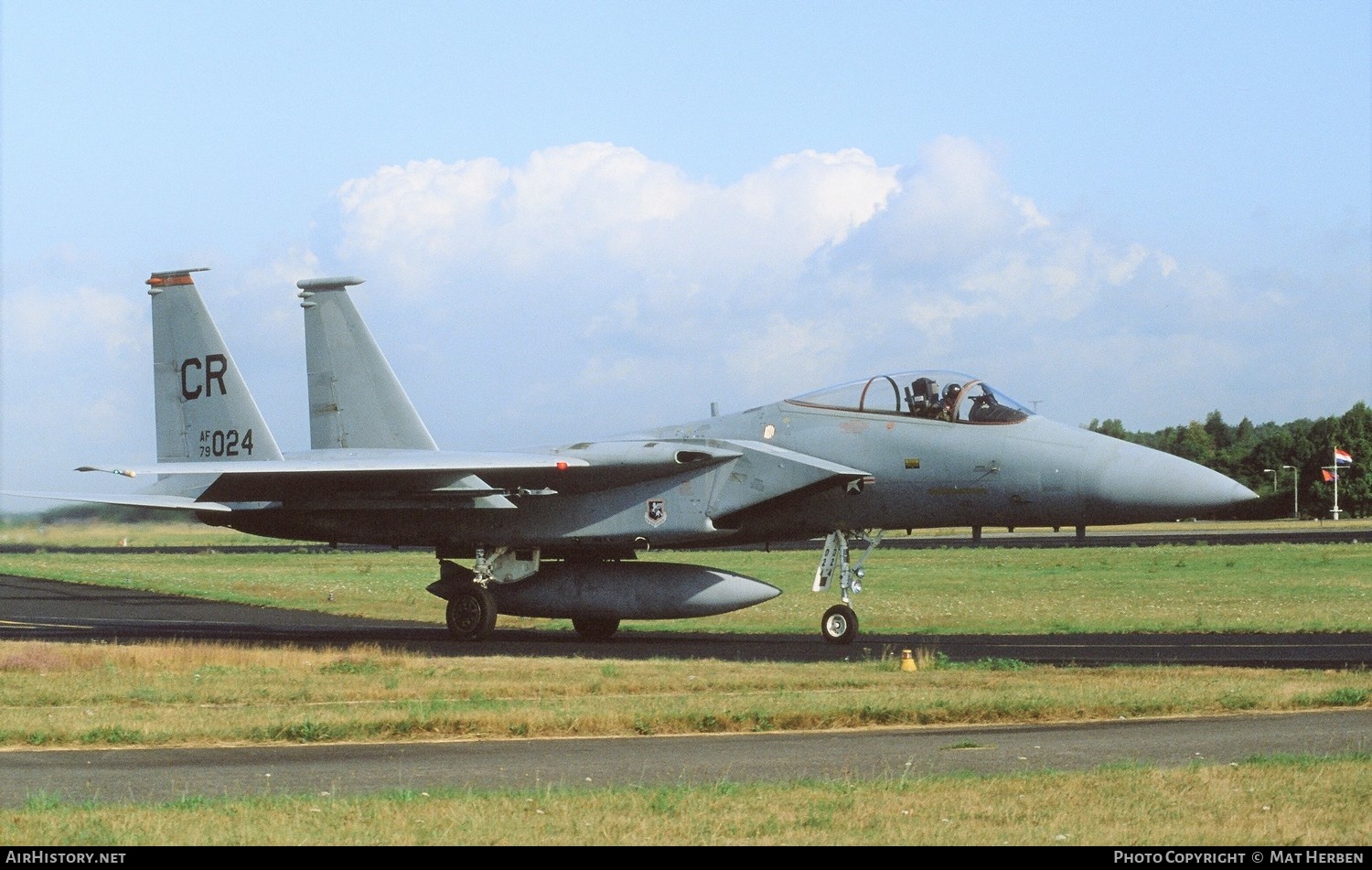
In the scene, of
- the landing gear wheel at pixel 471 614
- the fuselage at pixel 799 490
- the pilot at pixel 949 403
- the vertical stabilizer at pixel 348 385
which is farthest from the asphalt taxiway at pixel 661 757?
the vertical stabilizer at pixel 348 385

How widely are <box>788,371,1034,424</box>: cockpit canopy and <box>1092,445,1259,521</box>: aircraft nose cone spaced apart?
160 cm

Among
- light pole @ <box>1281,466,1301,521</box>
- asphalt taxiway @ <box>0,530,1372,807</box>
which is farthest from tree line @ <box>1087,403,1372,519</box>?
asphalt taxiway @ <box>0,530,1372,807</box>

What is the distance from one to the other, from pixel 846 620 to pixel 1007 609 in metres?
9.98

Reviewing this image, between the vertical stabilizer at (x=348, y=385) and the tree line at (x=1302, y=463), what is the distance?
3397 inches

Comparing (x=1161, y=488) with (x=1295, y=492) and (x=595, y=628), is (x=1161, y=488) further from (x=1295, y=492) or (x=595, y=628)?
(x=1295, y=492)

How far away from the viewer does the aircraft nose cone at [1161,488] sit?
2033 centimetres

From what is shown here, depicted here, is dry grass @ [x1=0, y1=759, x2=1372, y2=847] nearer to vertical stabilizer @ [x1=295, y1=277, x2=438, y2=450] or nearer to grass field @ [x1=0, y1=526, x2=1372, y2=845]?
grass field @ [x1=0, y1=526, x2=1372, y2=845]

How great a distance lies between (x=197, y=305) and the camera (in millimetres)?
27203

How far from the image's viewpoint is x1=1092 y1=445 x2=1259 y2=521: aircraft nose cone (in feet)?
A: 66.7

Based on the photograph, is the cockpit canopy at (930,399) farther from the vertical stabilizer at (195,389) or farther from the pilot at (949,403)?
the vertical stabilizer at (195,389)

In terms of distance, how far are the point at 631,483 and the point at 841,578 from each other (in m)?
3.47

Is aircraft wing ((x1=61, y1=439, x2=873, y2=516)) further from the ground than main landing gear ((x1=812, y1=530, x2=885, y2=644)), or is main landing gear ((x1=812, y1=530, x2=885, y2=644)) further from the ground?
aircraft wing ((x1=61, y1=439, x2=873, y2=516))

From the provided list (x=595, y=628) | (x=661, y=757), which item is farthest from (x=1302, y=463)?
(x=661, y=757)
